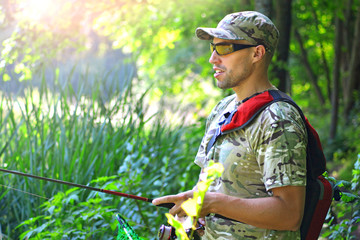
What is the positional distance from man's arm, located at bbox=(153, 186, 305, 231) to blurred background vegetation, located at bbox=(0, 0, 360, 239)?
2.61 ft

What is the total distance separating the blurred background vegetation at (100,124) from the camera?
3.49 m

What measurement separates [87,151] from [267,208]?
2.83m

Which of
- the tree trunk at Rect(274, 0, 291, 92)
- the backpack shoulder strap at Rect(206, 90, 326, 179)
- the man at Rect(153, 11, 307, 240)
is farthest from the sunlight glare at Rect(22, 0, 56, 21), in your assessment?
the backpack shoulder strap at Rect(206, 90, 326, 179)

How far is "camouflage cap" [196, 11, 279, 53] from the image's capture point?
2098 mm

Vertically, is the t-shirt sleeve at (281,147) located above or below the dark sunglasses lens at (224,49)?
below

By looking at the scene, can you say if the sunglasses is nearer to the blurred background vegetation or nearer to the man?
the man

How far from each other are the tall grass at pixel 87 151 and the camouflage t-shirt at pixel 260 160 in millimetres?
1424

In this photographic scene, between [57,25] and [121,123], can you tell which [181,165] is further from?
[57,25]

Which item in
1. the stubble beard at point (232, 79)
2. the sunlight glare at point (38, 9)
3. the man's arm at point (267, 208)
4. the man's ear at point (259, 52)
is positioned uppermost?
the sunlight glare at point (38, 9)

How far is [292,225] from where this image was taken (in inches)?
71.4

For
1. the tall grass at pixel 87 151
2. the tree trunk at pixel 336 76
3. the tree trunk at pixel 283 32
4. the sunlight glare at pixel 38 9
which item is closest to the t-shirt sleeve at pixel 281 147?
the tall grass at pixel 87 151

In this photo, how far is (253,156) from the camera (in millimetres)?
1906

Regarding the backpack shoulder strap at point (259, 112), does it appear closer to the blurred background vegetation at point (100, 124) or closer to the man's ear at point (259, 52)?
the man's ear at point (259, 52)

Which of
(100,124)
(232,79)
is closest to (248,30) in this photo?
(232,79)
